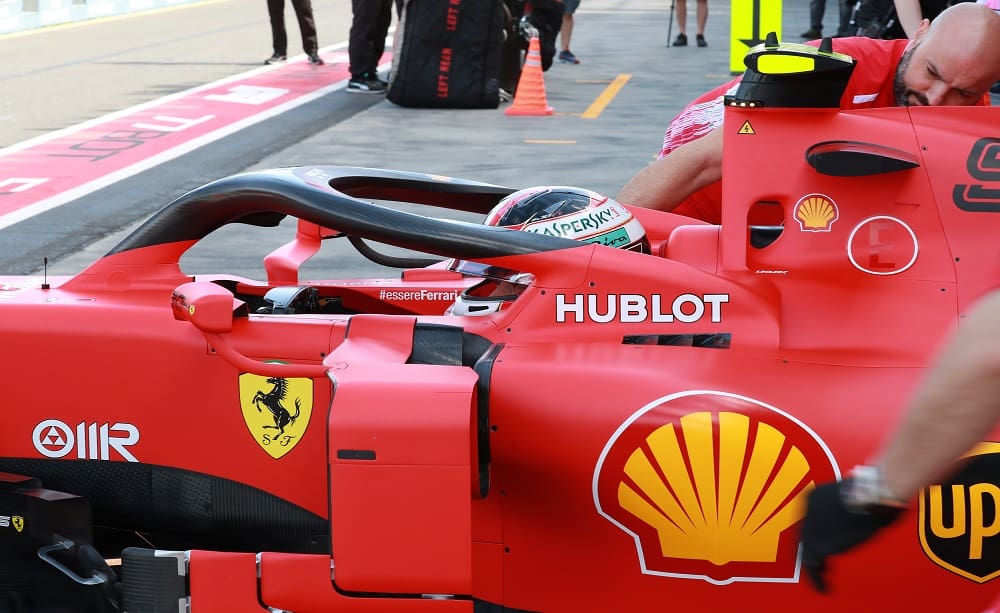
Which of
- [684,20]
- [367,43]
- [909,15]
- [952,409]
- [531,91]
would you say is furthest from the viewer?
[684,20]

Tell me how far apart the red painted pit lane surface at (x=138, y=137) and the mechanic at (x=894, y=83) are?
474 cm

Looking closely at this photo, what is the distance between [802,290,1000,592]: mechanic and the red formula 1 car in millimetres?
812

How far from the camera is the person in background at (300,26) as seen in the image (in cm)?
1443

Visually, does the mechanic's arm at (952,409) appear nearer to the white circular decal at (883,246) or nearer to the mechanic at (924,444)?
the mechanic at (924,444)

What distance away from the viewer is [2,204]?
7.90m

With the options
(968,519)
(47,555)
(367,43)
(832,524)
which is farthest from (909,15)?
(367,43)

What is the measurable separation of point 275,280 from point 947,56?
2093 millimetres

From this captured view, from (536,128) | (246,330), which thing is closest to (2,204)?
(536,128)

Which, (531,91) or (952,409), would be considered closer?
(952,409)

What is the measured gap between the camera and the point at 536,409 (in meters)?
2.80

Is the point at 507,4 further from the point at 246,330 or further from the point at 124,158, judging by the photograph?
the point at 246,330

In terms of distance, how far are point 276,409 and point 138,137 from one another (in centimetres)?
794

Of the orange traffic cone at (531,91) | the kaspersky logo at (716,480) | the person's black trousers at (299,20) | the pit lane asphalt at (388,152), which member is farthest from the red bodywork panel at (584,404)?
the person's black trousers at (299,20)

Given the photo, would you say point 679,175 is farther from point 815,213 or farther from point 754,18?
point 754,18
